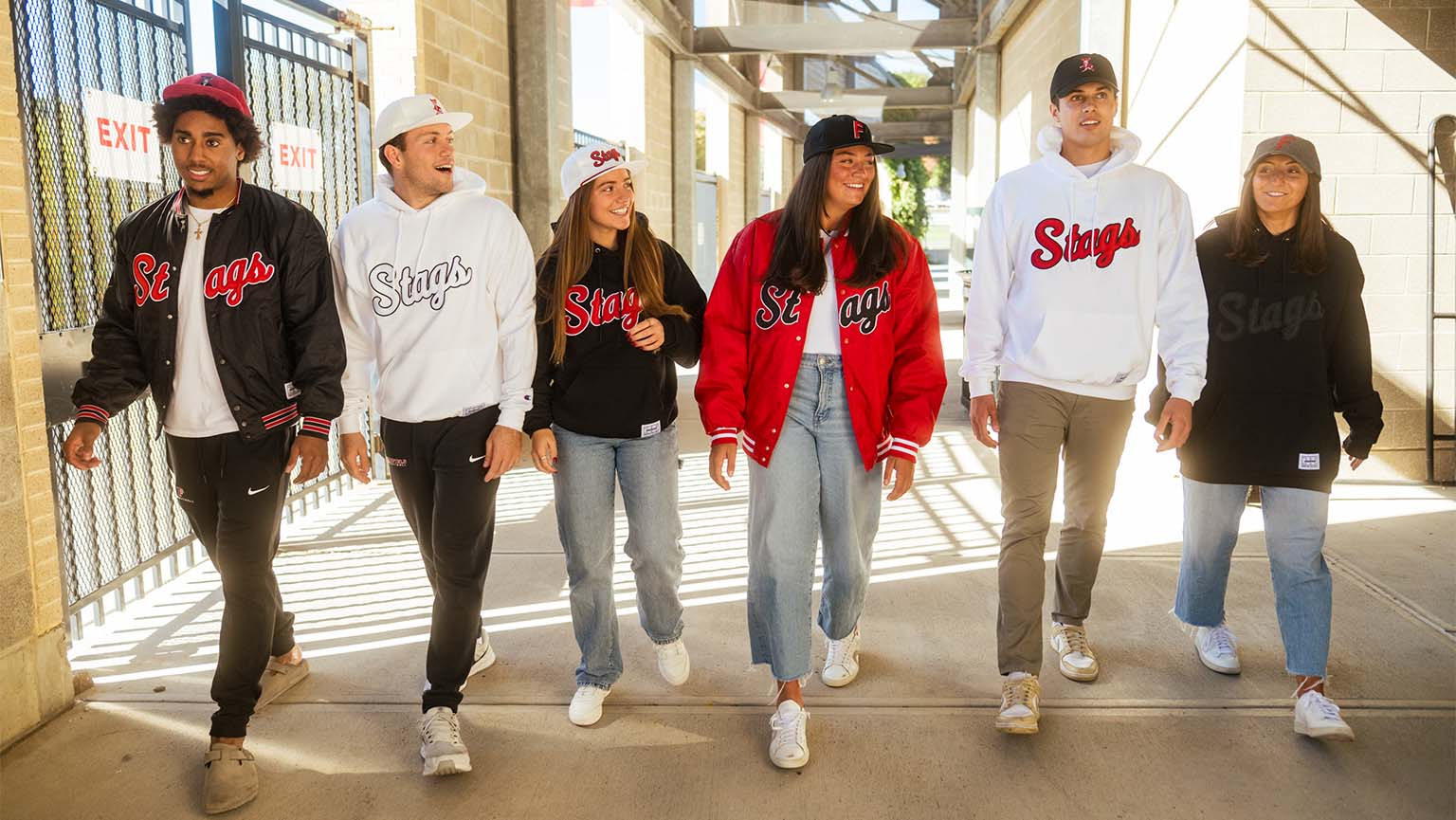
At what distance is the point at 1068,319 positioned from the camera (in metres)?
3.14

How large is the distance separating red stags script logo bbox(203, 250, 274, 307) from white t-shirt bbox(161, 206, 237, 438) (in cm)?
3

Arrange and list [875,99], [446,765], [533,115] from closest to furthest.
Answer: [446,765] < [533,115] < [875,99]

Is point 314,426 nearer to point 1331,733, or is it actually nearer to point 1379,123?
point 1331,733

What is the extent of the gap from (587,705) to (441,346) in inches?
44.3

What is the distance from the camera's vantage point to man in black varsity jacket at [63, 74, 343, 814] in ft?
9.28

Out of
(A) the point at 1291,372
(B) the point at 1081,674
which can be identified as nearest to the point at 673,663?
(B) the point at 1081,674

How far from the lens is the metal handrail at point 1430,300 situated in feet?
19.5

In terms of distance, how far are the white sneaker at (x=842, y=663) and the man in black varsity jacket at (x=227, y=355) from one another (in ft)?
5.37

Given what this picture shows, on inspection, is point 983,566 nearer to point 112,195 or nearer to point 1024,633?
point 1024,633

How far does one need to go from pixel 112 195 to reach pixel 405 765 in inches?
107

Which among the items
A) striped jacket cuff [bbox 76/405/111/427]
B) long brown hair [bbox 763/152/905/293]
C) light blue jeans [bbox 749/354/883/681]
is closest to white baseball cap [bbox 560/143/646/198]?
long brown hair [bbox 763/152/905/293]

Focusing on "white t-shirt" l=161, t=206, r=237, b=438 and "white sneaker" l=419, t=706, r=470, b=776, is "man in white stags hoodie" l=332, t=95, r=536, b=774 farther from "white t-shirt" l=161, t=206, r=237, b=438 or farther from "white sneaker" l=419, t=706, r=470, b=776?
"white t-shirt" l=161, t=206, r=237, b=438

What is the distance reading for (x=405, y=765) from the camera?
3008 mm

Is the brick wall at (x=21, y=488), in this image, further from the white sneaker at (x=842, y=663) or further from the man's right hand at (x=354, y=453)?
the white sneaker at (x=842, y=663)
